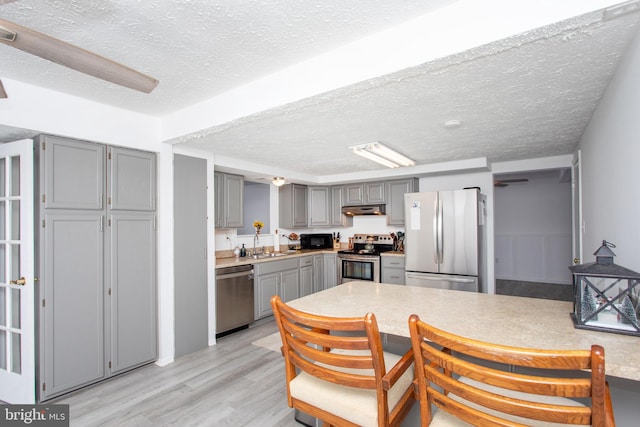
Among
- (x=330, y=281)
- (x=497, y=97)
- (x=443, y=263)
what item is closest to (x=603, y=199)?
(x=497, y=97)

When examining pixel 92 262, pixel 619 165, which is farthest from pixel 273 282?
pixel 619 165

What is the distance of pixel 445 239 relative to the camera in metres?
4.04

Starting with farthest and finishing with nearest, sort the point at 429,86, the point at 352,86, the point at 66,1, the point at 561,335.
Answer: the point at 429,86 < the point at 352,86 < the point at 66,1 < the point at 561,335

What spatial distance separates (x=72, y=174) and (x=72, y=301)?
1.03 m

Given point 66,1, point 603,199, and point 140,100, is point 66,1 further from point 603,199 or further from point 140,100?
point 603,199

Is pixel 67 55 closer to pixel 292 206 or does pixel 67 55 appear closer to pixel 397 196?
pixel 292 206

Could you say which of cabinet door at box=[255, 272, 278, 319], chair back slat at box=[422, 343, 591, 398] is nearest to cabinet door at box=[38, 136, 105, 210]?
cabinet door at box=[255, 272, 278, 319]

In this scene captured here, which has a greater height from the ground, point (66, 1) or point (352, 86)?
point (66, 1)

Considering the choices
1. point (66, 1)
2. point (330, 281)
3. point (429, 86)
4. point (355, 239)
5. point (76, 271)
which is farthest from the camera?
point (355, 239)

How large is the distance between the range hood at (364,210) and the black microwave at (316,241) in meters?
0.66

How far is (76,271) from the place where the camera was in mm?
2432

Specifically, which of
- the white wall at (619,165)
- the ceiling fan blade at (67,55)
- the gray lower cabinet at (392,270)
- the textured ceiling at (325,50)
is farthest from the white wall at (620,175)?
the gray lower cabinet at (392,270)

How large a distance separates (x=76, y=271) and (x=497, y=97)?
3.52 meters

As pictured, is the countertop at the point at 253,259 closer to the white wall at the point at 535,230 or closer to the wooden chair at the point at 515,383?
the wooden chair at the point at 515,383
